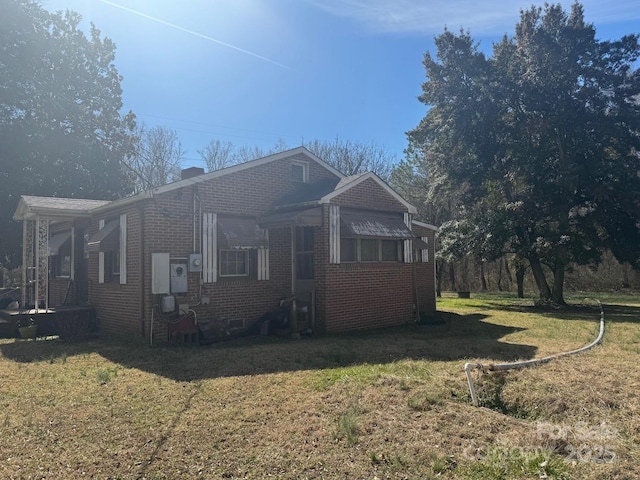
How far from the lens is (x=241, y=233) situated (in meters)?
11.6

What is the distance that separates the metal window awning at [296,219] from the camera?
11.2m

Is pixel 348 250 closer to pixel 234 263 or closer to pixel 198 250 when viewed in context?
pixel 234 263

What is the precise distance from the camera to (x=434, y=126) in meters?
22.0

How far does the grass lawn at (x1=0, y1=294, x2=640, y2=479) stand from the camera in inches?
161

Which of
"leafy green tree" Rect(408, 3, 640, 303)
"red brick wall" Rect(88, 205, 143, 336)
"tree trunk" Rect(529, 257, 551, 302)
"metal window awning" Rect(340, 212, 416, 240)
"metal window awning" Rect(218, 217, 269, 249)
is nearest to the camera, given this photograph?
"red brick wall" Rect(88, 205, 143, 336)

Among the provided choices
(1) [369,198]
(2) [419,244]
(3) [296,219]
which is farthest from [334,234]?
(2) [419,244]

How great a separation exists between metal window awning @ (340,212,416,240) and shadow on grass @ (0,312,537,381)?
259 cm

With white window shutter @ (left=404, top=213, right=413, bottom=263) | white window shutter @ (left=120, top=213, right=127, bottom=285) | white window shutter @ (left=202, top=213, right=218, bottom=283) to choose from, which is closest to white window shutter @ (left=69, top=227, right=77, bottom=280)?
white window shutter @ (left=120, top=213, right=127, bottom=285)

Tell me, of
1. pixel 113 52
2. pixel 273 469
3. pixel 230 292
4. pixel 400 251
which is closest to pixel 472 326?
pixel 400 251

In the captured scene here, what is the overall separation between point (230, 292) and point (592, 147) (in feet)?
52.2

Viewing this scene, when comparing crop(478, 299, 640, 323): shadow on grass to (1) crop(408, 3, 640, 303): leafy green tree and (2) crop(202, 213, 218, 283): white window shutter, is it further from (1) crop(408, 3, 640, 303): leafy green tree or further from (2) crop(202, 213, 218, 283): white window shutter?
(2) crop(202, 213, 218, 283): white window shutter

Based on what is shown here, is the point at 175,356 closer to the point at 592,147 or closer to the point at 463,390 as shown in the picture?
the point at 463,390

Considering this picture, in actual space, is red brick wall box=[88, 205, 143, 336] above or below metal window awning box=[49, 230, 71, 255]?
below

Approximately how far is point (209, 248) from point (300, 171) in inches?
154
